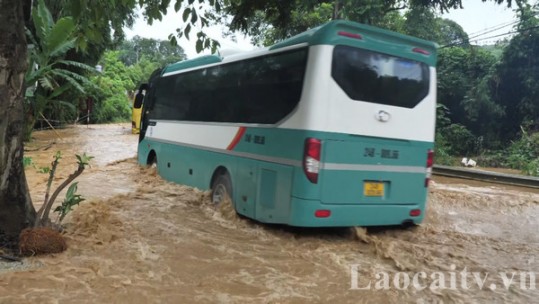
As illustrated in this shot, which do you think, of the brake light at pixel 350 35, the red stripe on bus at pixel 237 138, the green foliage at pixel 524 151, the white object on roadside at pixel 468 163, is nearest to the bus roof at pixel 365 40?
the brake light at pixel 350 35

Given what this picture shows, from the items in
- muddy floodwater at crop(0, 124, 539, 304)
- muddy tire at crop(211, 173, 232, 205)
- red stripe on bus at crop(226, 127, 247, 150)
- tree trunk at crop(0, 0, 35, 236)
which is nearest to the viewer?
muddy floodwater at crop(0, 124, 539, 304)

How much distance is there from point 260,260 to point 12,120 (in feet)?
9.55

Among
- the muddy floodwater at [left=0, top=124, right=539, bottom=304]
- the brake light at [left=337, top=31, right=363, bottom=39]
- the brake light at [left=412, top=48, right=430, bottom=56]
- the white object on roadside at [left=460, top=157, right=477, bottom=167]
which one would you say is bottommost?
the muddy floodwater at [left=0, top=124, right=539, bottom=304]

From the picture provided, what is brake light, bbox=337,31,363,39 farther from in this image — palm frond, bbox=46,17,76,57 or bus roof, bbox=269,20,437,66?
palm frond, bbox=46,17,76,57

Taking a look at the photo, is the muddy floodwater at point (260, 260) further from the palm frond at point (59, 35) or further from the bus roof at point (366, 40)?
the palm frond at point (59, 35)

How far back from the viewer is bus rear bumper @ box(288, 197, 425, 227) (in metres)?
5.78

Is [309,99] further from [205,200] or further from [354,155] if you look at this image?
[205,200]

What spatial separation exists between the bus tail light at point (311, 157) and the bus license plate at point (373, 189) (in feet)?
2.59

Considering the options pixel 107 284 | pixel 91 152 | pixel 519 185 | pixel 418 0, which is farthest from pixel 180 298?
pixel 91 152

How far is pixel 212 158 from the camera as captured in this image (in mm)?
7930

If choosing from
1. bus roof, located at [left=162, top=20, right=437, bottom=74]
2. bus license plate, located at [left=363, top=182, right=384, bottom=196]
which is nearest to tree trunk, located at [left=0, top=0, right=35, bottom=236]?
bus roof, located at [left=162, top=20, right=437, bottom=74]

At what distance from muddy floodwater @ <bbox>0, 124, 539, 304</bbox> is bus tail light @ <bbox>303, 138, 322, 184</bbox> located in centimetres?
93

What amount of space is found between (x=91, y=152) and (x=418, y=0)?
12588mm

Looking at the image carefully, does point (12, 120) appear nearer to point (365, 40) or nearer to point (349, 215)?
point (349, 215)
